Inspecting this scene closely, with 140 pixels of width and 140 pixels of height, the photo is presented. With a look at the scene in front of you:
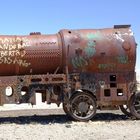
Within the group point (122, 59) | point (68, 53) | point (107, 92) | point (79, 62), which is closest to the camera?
point (68, 53)

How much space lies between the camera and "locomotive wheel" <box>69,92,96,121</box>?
649 inches

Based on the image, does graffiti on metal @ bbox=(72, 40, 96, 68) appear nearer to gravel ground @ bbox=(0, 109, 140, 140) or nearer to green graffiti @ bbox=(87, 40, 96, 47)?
green graffiti @ bbox=(87, 40, 96, 47)

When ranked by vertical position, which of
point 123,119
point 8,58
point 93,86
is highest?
point 8,58

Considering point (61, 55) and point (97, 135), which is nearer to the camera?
point (97, 135)

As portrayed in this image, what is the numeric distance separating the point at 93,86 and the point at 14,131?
150 inches

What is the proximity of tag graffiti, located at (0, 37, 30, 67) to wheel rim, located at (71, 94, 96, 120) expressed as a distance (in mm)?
2174

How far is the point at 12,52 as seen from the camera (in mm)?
16203

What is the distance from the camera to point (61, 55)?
16.4 m

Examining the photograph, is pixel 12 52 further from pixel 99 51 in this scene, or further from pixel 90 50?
pixel 99 51

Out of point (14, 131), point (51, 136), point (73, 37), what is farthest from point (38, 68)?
point (51, 136)

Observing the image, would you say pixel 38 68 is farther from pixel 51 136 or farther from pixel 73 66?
pixel 51 136

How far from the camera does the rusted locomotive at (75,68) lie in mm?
16250

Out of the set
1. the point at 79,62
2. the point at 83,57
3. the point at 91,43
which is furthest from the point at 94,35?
the point at 79,62

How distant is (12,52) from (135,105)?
483 cm
